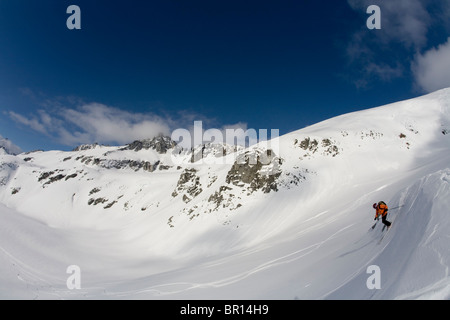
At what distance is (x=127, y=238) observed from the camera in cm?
5797

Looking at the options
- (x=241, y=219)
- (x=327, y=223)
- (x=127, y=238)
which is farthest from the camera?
(x=127, y=238)

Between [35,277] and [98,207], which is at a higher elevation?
[98,207]

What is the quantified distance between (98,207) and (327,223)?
316 feet

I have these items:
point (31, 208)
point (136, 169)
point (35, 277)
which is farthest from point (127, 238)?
point (136, 169)

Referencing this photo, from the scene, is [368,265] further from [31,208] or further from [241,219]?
[31,208]

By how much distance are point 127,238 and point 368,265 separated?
2260 inches

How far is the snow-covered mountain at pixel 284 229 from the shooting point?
10.1 m

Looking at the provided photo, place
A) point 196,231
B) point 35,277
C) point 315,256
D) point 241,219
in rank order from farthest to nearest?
point 196,231 < point 241,219 < point 35,277 < point 315,256

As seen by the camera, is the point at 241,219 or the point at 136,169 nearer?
the point at 241,219

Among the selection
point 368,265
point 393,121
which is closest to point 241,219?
point 368,265

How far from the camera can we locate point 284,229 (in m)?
31.5

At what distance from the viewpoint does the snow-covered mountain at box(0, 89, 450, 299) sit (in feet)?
33.2
